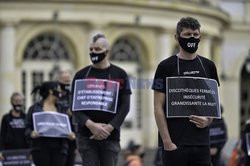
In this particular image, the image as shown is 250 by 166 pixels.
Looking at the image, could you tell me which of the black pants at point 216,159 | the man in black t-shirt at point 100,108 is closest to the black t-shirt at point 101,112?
the man in black t-shirt at point 100,108

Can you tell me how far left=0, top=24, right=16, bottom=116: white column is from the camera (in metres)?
30.2

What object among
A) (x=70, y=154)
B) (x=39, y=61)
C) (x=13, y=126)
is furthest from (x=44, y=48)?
(x=70, y=154)

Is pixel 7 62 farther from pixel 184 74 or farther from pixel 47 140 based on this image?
pixel 184 74

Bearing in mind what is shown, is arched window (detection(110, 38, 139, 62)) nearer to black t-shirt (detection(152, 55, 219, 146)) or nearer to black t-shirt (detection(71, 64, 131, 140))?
black t-shirt (detection(71, 64, 131, 140))

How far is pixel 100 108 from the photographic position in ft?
31.4

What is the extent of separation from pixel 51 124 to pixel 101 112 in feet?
7.17

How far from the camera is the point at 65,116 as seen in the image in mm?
11734

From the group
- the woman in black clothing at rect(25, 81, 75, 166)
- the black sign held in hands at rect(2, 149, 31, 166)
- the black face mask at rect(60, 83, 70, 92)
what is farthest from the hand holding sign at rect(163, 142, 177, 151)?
the black sign held in hands at rect(2, 149, 31, 166)

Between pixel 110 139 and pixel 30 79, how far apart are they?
21.6m

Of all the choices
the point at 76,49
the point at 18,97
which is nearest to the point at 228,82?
the point at 76,49

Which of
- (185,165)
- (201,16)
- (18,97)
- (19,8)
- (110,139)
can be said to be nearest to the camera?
(185,165)

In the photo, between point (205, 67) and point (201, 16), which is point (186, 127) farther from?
point (201, 16)

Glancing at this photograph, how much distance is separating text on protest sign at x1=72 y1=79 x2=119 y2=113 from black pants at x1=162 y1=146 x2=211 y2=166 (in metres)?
1.89

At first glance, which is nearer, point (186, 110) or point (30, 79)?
point (186, 110)
